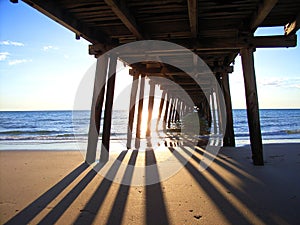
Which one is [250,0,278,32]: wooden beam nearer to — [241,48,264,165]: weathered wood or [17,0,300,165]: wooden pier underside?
[17,0,300,165]: wooden pier underside

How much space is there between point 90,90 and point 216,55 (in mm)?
3522

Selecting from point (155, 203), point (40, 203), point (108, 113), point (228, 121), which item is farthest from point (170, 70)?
point (40, 203)

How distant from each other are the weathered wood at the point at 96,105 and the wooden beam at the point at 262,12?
280 cm

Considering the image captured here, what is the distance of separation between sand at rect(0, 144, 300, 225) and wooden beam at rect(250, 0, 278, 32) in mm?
2379

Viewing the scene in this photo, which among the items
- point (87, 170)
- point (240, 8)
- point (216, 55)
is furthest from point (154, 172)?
point (216, 55)

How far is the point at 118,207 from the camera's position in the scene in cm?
263

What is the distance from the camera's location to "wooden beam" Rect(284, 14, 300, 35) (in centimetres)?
411

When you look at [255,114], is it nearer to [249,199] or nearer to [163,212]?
[249,199]

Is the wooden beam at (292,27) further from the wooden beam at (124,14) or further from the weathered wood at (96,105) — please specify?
the weathered wood at (96,105)

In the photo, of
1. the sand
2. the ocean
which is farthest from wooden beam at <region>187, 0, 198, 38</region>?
the ocean

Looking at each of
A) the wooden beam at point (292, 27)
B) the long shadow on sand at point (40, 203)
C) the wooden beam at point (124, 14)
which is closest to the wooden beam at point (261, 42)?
the wooden beam at point (292, 27)

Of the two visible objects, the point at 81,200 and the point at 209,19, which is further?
the point at 209,19

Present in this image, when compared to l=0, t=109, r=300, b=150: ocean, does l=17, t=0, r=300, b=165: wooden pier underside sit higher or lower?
higher

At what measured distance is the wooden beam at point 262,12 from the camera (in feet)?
10.7
